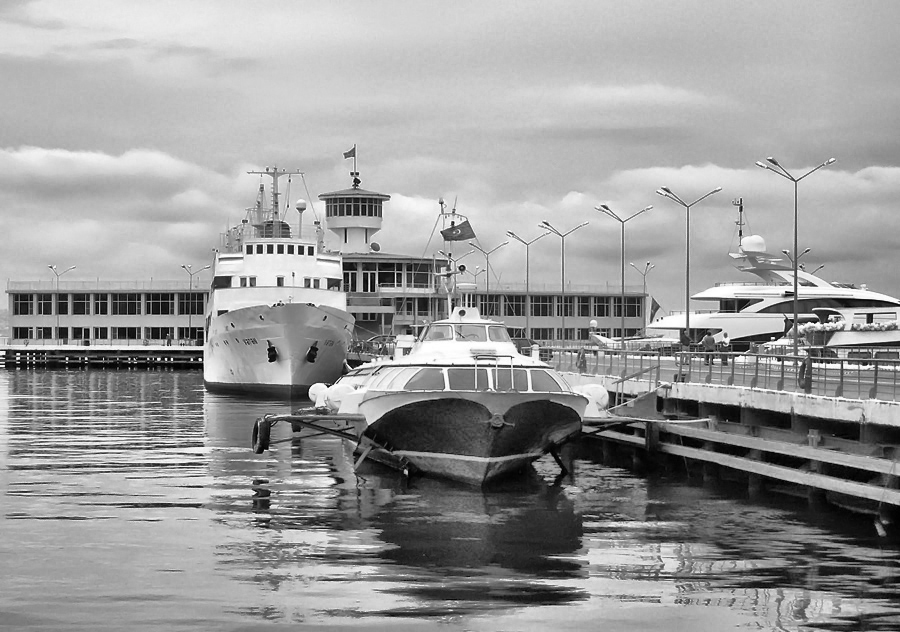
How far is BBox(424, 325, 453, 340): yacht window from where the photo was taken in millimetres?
35950

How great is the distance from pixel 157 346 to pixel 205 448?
9755 centimetres

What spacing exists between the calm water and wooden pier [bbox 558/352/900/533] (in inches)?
32.5

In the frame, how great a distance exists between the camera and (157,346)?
13625 cm

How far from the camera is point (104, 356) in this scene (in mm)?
130750

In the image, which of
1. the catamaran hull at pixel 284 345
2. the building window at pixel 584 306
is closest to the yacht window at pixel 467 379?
the catamaran hull at pixel 284 345

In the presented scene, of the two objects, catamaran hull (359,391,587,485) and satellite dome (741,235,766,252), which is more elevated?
satellite dome (741,235,766,252)

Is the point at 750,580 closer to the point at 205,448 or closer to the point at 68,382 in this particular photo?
the point at 205,448

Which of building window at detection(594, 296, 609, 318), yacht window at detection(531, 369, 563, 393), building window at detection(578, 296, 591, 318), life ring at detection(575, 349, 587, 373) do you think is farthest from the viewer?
building window at detection(594, 296, 609, 318)

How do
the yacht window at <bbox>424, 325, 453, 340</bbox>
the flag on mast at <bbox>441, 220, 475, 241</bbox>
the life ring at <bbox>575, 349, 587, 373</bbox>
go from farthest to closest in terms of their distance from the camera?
the flag on mast at <bbox>441, 220, 475, 241</bbox>
the life ring at <bbox>575, 349, 587, 373</bbox>
the yacht window at <bbox>424, 325, 453, 340</bbox>

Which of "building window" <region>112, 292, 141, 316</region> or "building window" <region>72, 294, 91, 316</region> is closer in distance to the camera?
"building window" <region>112, 292, 141, 316</region>

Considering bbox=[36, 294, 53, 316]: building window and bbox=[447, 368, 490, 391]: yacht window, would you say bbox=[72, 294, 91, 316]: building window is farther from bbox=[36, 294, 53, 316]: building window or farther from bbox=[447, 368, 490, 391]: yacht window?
bbox=[447, 368, 490, 391]: yacht window

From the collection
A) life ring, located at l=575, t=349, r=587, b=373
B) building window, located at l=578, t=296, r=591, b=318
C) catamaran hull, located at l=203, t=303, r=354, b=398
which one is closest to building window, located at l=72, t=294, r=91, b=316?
building window, located at l=578, t=296, r=591, b=318

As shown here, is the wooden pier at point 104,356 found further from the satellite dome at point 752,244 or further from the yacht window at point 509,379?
the yacht window at point 509,379

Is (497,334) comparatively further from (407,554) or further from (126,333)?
(126,333)
